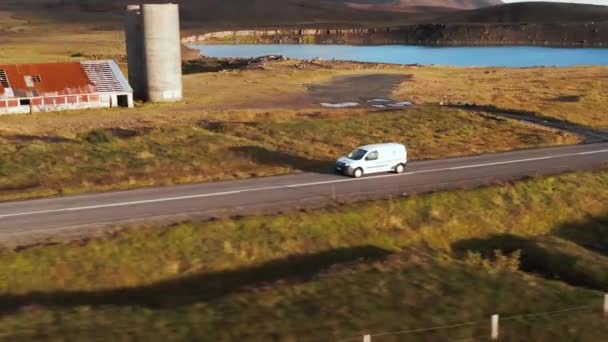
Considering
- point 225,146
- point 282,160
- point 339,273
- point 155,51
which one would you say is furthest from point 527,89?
point 339,273

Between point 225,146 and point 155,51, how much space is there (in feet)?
101

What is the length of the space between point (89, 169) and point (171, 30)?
118 ft

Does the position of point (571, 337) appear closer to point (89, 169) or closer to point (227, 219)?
point (227, 219)

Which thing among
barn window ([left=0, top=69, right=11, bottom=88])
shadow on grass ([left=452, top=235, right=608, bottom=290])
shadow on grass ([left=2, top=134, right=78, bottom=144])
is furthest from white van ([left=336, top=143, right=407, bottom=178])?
barn window ([left=0, top=69, right=11, bottom=88])

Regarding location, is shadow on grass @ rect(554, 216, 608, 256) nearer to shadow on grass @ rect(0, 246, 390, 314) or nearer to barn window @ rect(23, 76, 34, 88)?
shadow on grass @ rect(0, 246, 390, 314)

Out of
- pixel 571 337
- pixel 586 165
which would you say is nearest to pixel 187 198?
pixel 571 337

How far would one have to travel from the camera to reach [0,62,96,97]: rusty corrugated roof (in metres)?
61.6

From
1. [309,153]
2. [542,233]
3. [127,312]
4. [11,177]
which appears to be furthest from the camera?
[309,153]

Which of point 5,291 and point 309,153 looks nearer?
point 5,291

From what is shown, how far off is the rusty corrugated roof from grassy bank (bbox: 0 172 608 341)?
135 feet

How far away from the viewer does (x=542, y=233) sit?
100 ft

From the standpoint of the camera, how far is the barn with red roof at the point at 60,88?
199 feet

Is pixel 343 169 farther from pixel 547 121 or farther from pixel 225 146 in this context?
pixel 547 121

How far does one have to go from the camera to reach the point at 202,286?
2366 centimetres
